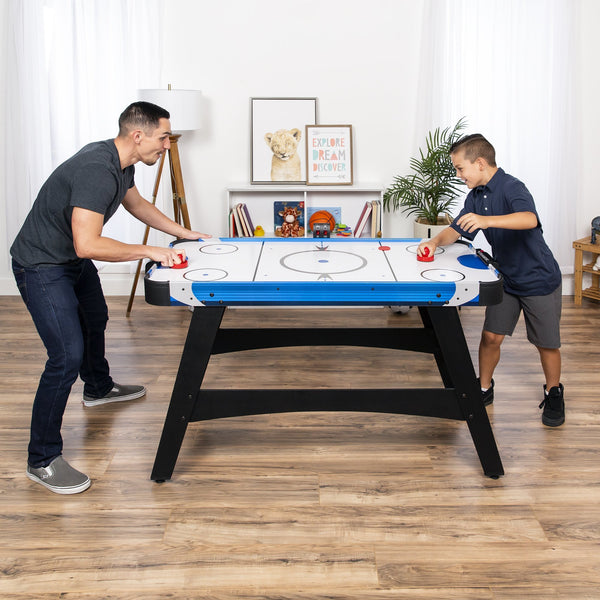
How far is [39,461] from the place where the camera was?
253 cm

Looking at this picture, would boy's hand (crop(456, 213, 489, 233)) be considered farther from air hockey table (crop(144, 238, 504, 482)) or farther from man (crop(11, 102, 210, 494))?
man (crop(11, 102, 210, 494))

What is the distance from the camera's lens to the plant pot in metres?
4.26

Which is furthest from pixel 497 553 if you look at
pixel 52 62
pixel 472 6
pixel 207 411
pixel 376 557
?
pixel 52 62

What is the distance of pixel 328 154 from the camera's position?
4582mm

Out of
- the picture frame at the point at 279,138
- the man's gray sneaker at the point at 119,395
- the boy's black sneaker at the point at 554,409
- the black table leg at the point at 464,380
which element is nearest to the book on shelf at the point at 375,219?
the picture frame at the point at 279,138

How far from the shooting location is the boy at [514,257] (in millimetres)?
2805

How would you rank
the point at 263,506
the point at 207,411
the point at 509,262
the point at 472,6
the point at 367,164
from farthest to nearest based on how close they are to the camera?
the point at 367,164 → the point at 472,6 → the point at 509,262 → the point at 207,411 → the point at 263,506

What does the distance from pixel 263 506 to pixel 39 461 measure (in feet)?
2.74

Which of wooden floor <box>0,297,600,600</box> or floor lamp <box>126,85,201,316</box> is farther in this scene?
floor lamp <box>126,85,201,316</box>

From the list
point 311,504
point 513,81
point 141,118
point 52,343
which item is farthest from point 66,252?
point 513,81

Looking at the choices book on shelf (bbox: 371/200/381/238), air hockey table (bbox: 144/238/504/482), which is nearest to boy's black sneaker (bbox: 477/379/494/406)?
air hockey table (bbox: 144/238/504/482)

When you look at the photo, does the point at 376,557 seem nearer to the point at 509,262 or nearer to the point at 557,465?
the point at 557,465

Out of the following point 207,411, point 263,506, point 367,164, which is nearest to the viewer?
point 263,506

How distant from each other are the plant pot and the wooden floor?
109cm
